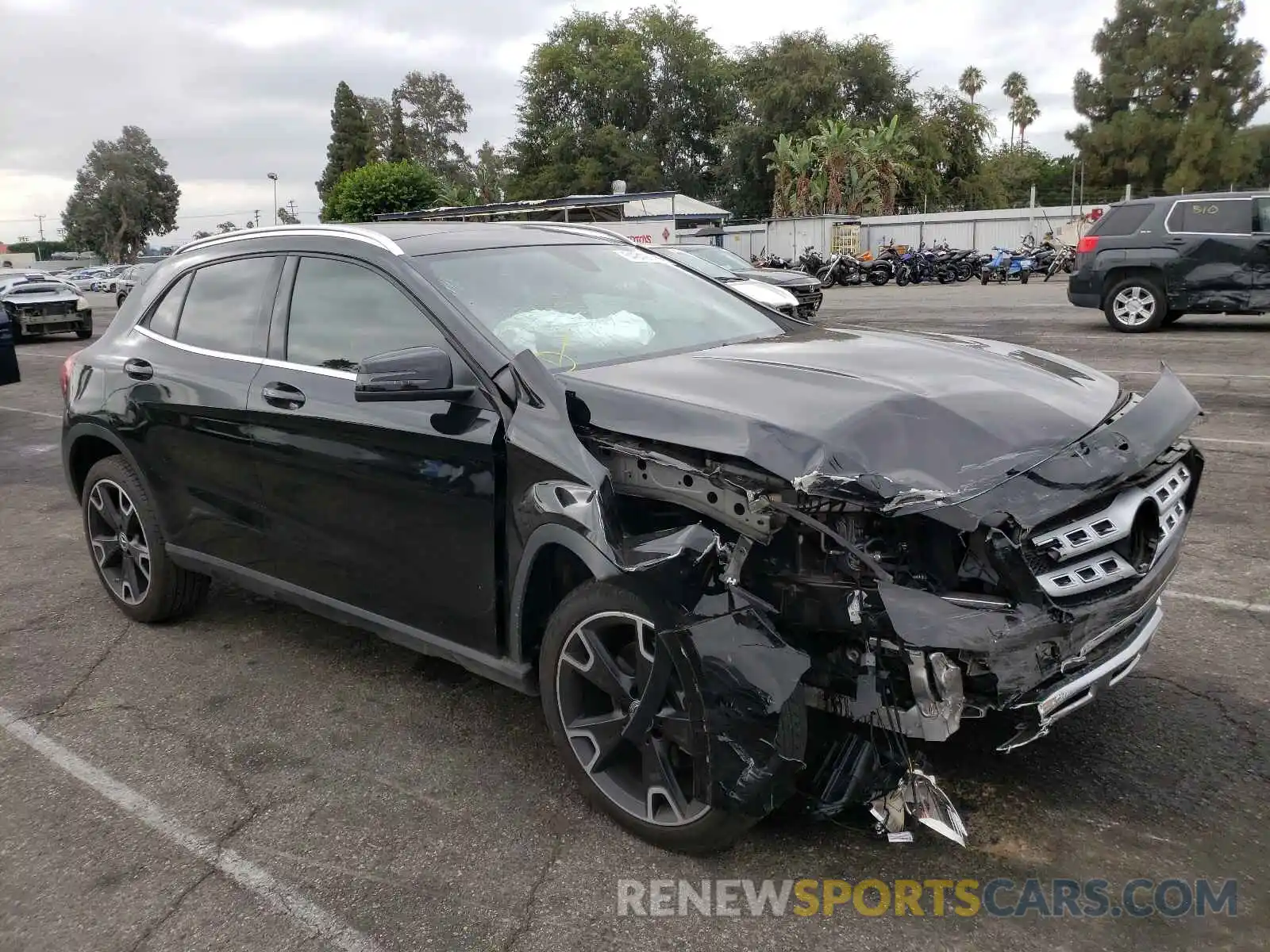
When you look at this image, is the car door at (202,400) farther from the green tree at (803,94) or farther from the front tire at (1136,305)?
the green tree at (803,94)

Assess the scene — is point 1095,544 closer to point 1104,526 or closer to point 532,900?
point 1104,526

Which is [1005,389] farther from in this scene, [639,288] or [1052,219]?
[1052,219]

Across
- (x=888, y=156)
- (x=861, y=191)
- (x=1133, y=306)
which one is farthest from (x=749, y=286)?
(x=888, y=156)

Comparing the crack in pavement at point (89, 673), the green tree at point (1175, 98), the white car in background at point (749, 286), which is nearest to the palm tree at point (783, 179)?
the green tree at point (1175, 98)

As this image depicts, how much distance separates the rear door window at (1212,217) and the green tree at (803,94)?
135ft

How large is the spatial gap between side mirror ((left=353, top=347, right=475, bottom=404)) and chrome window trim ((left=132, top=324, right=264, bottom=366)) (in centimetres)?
107

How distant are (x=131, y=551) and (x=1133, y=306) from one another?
41.2 feet

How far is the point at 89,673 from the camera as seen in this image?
4.25m

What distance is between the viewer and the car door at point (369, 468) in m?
3.11

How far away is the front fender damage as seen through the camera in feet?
8.08

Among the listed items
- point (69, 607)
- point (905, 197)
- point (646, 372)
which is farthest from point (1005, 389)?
point (905, 197)

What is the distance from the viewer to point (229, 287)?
4.16m

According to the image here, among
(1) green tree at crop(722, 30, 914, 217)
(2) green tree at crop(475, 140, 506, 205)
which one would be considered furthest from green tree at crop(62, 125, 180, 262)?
(1) green tree at crop(722, 30, 914, 217)

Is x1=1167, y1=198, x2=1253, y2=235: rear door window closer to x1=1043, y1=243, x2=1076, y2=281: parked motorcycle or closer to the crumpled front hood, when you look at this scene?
the crumpled front hood
